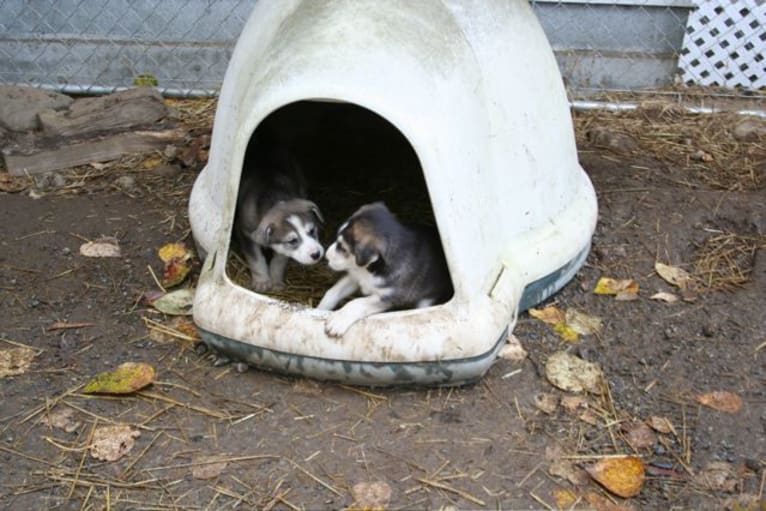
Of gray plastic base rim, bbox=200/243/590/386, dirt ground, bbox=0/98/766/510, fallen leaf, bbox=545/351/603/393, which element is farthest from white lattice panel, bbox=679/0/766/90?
gray plastic base rim, bbox=200/243/590/386

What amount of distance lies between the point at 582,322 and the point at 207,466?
181cm

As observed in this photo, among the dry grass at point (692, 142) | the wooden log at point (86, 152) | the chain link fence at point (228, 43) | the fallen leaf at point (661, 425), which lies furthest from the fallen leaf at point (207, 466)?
the chain link fence at point (228, 43)

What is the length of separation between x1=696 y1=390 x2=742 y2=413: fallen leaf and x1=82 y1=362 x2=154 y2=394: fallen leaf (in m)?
2.25

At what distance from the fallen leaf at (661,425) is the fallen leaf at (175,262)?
89.1 inches

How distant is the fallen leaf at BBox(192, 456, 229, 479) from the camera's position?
3.20 m

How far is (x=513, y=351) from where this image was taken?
151 inches

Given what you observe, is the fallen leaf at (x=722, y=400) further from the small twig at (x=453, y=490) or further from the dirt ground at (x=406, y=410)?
the small twig at (x=453, y=490)

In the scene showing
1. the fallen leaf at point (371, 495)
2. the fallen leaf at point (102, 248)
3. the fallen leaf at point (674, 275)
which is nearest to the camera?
the fallen leaf at point (371, 495)

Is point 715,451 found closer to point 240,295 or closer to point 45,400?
point 240,295

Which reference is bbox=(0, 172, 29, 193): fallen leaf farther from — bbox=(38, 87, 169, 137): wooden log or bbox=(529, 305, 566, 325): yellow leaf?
bbox=(529, 305, 566, 325): yellow leaf

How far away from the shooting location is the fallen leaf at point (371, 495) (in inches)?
121

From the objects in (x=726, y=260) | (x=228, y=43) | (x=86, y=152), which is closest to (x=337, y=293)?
(x=726, y=260)

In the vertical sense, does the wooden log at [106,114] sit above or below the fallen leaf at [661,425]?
above

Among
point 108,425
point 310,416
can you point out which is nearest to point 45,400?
point 108,425
